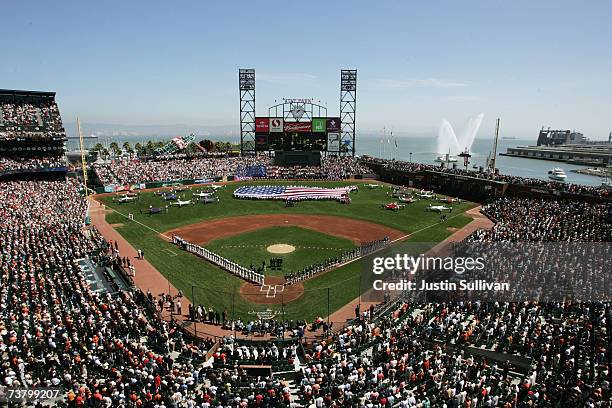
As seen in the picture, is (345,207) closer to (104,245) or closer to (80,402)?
(104,245)

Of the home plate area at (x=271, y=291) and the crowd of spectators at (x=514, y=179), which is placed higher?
the crowd of spectators at (x=514, y=179)

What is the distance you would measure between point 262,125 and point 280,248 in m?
49.5

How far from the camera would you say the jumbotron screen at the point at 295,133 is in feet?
274

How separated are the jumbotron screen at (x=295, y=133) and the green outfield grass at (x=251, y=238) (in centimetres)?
1128

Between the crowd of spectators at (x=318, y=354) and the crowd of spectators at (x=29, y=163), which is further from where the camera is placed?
the crowd of spectators at (x=29, y=163)

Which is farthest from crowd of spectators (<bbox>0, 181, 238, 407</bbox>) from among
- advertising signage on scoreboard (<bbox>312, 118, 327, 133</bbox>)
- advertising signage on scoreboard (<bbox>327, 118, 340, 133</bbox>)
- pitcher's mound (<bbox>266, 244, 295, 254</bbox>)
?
advertising signage on scoreboard (<bbox>327, 118, 340, 133</bbox>)

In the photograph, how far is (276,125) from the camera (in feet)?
275

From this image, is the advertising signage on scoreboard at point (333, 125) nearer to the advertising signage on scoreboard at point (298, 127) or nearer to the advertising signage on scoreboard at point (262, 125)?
the advertising signage on scoreboard at point (298, 127)

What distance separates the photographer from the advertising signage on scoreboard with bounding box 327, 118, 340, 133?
8431 centimetres

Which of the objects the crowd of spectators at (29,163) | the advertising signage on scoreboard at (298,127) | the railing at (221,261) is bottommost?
the railing at (221,261)

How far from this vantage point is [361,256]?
3684 cm

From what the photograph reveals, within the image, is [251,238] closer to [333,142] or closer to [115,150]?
[333,142]

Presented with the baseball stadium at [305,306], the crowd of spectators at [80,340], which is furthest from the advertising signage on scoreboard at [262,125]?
the crowd of spectators at [80,340]

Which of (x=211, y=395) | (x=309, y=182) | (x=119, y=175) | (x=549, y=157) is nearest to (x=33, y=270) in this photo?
(x=211, y=395)
